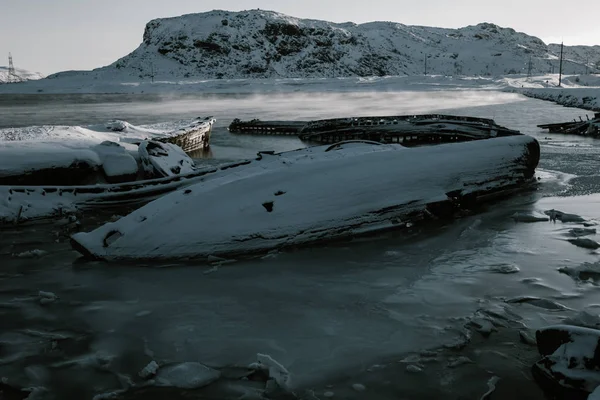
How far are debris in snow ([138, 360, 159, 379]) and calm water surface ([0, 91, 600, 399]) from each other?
189 millimetres

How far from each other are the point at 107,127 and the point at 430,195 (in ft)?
45.5

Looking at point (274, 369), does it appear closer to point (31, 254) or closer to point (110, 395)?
point (110, 395)

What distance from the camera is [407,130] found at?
1013 inches

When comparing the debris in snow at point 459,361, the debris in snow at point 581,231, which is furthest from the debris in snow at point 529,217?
the debris in snow at point 459,361

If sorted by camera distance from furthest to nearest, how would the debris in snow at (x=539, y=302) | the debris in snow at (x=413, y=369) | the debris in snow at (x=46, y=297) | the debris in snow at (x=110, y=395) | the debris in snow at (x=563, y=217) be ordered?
the debris in snow at (x=563, y=217), the debris in snow at (x=46, y=297), the debris in snow at (x=539, y=302), the debris in snow at (x=413, y=369), the debris in snow at (x=110, y=395)

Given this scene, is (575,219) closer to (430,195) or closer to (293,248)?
(430,195)

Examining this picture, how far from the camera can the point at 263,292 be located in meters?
6.24

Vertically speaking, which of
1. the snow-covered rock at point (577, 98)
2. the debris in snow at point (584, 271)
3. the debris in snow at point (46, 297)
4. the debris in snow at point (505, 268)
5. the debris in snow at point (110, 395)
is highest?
the snow-covered rock at point (577, 98)

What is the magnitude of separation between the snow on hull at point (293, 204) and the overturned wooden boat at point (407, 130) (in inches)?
565

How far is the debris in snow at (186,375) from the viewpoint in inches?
168

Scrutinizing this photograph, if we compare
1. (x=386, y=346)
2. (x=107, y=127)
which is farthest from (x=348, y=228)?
(x=107, y=127)

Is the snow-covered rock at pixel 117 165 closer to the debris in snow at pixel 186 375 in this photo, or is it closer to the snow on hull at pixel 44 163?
the snow on hull at pixel 44 163

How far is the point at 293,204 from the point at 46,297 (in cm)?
385

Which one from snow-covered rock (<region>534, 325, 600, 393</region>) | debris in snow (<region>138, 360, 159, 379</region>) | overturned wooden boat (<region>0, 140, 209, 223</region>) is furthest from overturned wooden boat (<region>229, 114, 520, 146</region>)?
debris in snow (<region>138, 360, 159, 379</region>)
